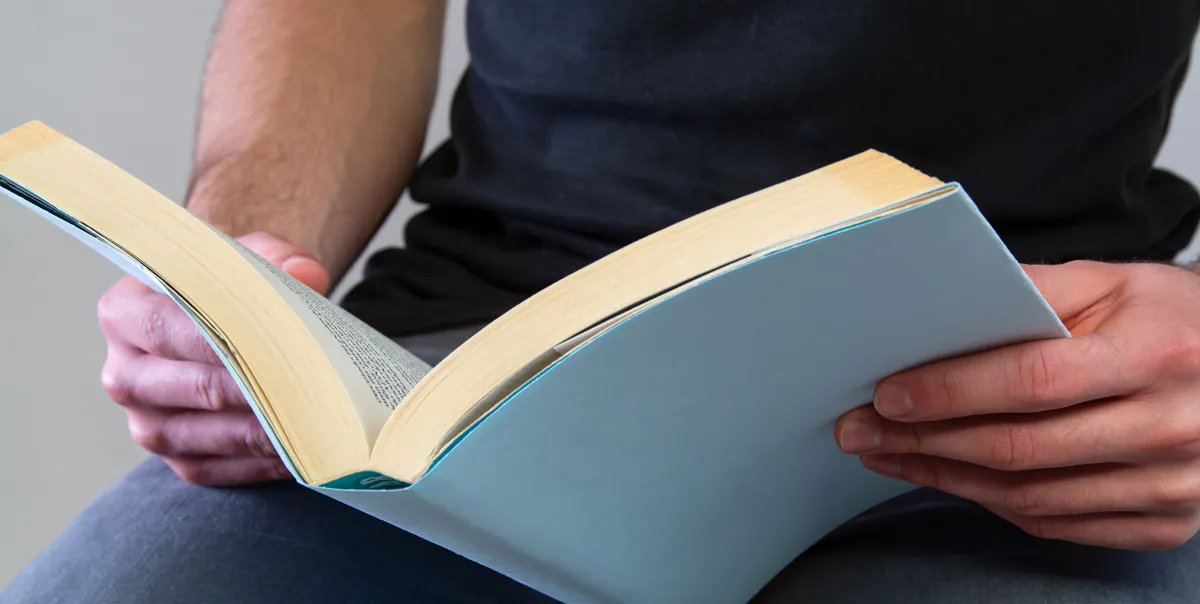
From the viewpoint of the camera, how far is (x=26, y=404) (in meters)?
1.21

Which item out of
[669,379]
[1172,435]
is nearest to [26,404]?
[669,379]

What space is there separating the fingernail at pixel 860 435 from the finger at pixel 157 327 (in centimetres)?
29

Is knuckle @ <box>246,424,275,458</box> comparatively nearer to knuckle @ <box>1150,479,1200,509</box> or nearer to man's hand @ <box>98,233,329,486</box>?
man's hand @ <box>98,233,329,486</box>

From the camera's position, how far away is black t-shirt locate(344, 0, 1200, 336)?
0.53 meters

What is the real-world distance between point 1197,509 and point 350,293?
0.54 metres

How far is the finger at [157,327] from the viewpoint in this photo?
1.36ft

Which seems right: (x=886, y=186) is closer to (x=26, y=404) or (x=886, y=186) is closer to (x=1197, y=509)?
(x=1197, y=509)

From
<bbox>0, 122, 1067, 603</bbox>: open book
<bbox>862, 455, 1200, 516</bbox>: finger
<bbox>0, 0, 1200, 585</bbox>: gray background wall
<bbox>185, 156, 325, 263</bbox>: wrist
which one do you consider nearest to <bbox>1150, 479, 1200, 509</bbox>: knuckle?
<bbox>862, 455, 1200, 516</bbox>: finger

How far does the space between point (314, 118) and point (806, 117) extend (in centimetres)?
38

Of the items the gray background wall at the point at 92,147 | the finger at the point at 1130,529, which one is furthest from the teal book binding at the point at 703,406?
the gray background wall at the point at 92,147

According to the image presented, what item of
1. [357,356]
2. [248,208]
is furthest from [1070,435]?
[248,208]

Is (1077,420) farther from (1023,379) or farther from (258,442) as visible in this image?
(258,442)

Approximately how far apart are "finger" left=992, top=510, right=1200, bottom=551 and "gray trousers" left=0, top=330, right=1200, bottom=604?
30 millimetres

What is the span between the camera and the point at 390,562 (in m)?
0.47
